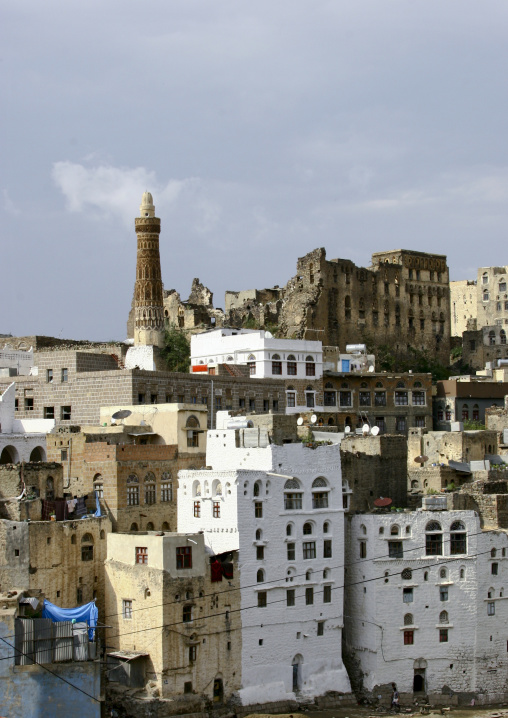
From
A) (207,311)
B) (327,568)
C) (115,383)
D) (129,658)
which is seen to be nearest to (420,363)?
(207,311)

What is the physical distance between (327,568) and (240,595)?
509 centimetres

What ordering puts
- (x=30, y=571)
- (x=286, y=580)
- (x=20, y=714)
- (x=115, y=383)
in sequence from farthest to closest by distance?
(x=115, y=383) → (x=286, y=580) → (x=30, y=571) → (x=20, y=714)

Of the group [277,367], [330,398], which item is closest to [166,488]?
[277,367]

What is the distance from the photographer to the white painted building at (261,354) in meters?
83.8

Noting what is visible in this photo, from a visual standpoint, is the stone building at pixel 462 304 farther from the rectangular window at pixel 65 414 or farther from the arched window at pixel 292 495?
the arched window at pixel 292 495

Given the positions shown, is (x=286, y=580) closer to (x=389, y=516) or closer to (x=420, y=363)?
(x=389, y=516)

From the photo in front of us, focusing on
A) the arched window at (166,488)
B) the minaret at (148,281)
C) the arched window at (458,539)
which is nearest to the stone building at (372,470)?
the arched window at (458,539)

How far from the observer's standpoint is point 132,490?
6062 cm

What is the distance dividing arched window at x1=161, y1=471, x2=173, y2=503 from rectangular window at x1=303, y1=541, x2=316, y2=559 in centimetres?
692

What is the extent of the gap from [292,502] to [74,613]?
38.8 feet

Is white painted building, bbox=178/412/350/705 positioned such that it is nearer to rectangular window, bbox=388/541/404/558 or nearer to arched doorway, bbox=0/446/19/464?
rectangular window, bbox=388/541/404/558

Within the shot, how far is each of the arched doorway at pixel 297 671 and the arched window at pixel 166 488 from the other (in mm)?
9542

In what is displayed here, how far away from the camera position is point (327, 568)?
60375mm

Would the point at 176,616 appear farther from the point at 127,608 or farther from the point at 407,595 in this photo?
the point at 407,595
